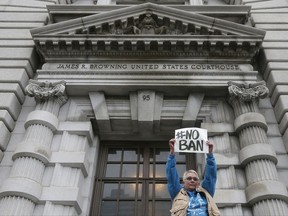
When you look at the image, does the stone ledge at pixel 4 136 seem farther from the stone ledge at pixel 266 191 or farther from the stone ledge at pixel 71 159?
the stone ledge at pixel 266 191

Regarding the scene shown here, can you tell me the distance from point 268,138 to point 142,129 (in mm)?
4323

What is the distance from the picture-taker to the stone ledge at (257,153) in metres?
9.98

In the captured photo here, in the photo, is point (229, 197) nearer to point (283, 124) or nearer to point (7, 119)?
point (283, 124)

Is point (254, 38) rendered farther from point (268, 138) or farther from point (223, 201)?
point (223, 201)

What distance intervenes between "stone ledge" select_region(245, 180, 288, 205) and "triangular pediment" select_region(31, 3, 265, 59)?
17.7 ft

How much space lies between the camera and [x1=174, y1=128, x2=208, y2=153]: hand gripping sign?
23.0 ft

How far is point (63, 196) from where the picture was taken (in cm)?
975

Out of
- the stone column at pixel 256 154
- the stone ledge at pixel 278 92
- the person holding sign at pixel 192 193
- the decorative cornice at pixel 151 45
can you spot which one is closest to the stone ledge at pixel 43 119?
the decorative cornice at pixel 151 45

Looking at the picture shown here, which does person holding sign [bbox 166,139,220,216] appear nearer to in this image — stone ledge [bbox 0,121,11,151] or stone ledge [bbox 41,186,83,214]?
stone ledge [bbox 41,186,83,214]

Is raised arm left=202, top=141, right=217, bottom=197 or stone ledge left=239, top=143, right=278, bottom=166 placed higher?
stone ledge left=239, top=143, right=278, bottom=166

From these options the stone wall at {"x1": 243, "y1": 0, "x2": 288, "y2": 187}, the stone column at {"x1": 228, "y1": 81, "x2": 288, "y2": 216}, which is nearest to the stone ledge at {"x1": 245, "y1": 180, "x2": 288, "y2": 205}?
the stone column at {"x1": 228, "y1": 81, "x2": 288, "y2": 216}

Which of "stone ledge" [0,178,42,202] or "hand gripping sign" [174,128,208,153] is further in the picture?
"stone ledge" [0,178,42,202]

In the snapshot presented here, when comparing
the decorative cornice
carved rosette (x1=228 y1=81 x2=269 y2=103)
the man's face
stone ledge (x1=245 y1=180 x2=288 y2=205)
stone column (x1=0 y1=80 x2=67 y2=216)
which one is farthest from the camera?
the decorative cornice

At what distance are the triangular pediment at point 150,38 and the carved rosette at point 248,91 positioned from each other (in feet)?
5.20
